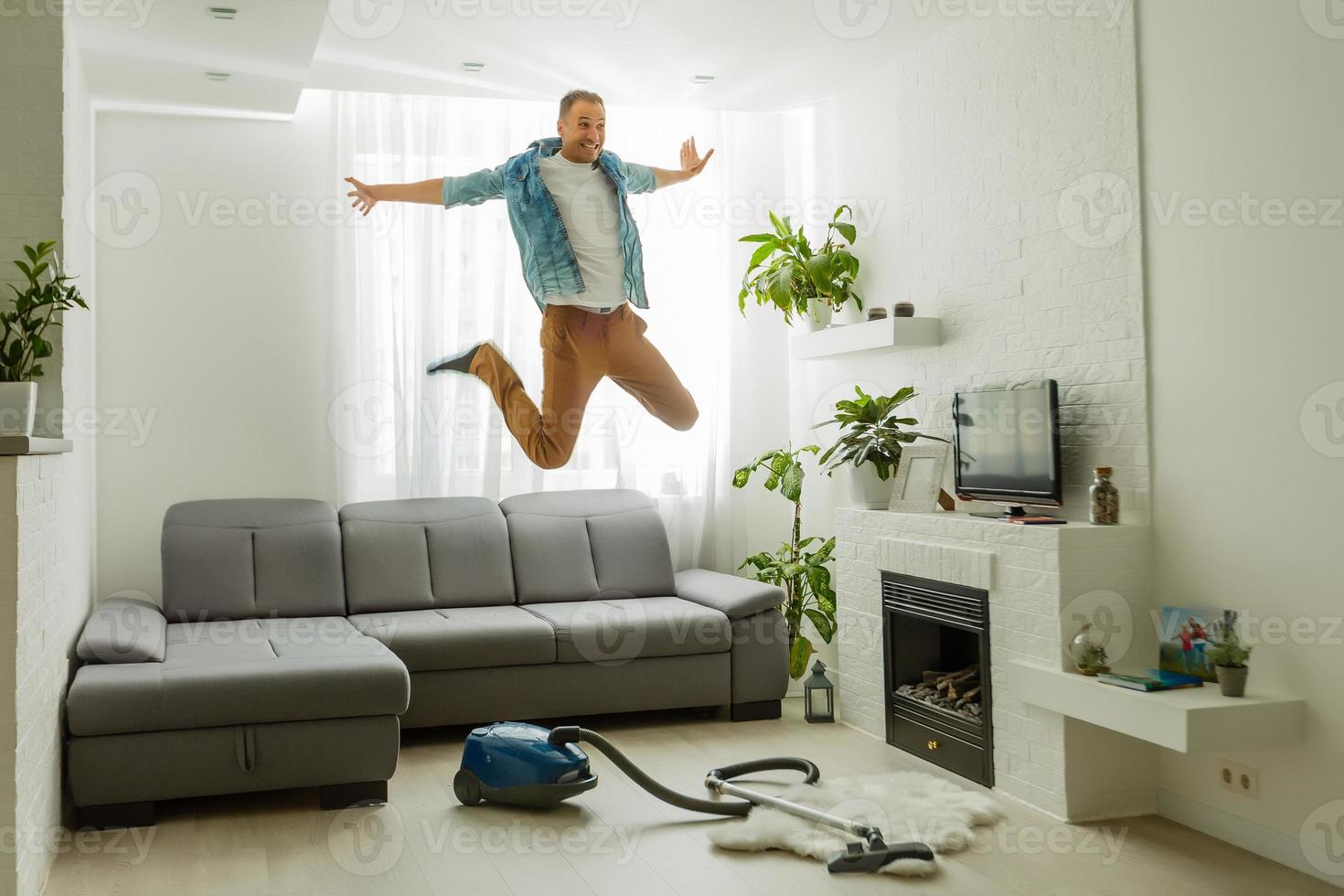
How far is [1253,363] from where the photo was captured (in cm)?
336

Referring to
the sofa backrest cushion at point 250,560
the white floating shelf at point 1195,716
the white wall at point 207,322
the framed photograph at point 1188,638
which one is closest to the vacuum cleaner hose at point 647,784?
the white floating shelf at point 1195,716

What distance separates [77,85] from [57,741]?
7.83 ft

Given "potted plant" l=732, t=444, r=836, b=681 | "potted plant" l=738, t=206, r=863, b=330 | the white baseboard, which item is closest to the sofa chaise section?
"potted plant" l=732, t=444, r=836, b=681

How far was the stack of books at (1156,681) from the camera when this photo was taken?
11.1 feet

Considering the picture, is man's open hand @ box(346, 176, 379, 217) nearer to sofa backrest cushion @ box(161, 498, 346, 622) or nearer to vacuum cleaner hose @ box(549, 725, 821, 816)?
sofa backrest cushion @ box(161, 498, 346, 622)

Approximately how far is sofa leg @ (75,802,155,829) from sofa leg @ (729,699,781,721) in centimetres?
245

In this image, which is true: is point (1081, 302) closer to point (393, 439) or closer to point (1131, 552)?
point (1131, 552)

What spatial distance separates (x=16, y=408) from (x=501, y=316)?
9.83 feet

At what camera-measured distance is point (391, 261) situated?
573cm

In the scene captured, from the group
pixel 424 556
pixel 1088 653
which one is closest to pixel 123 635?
pixel 424 556

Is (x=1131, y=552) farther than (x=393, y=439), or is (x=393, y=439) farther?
(x=393, y=439)

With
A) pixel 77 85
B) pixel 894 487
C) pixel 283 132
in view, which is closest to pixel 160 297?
pixel 283 132

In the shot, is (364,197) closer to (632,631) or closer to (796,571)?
(632,631)

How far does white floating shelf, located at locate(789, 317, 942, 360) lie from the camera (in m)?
4.76
